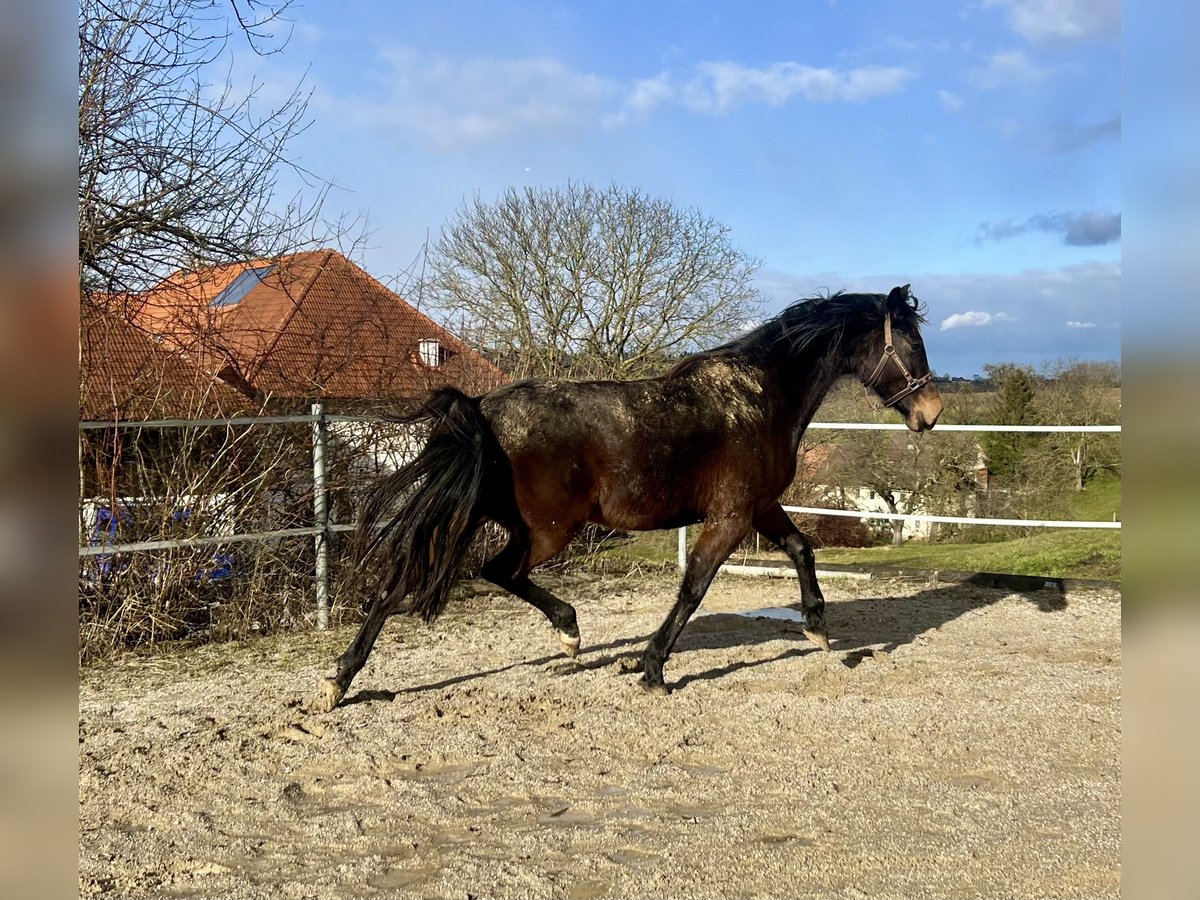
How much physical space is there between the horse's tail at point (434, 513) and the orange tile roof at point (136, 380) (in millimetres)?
2503

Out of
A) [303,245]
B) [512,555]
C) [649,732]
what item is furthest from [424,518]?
[303,245]

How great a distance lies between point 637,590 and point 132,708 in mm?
4661

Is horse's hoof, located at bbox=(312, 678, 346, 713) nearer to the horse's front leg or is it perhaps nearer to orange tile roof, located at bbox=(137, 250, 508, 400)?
the horse's front leg

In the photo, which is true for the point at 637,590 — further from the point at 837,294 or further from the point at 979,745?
the point at 979,745

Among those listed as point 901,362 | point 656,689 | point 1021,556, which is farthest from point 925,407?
point 1021,556

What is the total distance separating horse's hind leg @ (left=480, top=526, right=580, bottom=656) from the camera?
5.03 m

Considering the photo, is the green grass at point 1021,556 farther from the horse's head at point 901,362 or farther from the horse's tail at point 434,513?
the horse's tail at point 434,513

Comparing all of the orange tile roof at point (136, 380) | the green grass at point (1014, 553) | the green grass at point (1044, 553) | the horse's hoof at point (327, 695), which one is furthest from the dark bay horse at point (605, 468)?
the green grass at point (1044, 553)

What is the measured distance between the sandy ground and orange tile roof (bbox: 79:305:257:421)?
5.72ft

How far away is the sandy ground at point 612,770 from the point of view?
2.77 m

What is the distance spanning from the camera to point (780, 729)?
14.0 ft

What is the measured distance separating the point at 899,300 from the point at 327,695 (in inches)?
156

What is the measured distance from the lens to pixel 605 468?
4.91 metres
